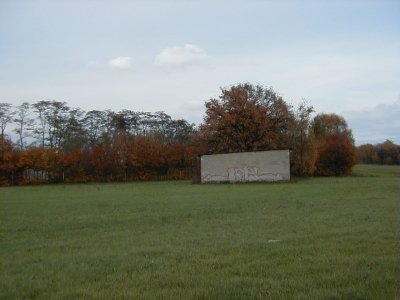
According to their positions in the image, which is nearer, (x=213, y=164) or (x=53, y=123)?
(x=213, y=164)

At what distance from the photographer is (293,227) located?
43.0 ft

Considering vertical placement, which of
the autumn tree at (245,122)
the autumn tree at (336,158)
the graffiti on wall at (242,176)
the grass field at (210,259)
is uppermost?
the autumn tree at (245,122)

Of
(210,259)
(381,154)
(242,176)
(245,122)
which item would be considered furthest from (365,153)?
(210,259)

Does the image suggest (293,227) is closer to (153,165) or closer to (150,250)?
(150,250)

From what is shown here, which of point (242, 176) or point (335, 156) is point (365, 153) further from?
point (242, 176)

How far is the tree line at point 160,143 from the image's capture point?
65062 millimetres

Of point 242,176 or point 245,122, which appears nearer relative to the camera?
point 242,176

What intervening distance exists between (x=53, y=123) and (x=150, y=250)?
75060mm

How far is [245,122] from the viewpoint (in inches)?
2514

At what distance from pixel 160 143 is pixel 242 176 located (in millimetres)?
25676

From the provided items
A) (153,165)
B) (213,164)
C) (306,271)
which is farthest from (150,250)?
(153,165)

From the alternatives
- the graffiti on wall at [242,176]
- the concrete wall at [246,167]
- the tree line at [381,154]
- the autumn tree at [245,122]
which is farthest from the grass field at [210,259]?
the autumn tree at [245,122]

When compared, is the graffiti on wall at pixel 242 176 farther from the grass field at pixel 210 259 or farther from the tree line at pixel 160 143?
the grass field at pixel 210 259

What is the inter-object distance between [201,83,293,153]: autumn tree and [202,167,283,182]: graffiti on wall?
8740 mm
